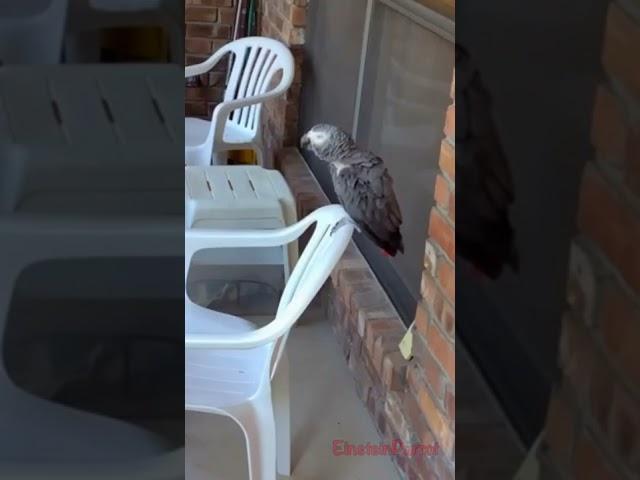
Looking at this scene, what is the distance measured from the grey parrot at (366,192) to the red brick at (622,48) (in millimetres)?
1088

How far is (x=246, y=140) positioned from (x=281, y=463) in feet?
3.90

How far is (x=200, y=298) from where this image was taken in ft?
6.54

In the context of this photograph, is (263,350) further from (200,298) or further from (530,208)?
(530,208)

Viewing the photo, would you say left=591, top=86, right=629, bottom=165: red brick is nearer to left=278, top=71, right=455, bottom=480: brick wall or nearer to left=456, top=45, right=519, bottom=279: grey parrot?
left=456, top=45, right=519, bottom=279: grey parrot

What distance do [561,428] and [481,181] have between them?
155mm

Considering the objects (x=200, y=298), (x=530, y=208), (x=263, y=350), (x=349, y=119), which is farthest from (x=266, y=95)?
(x=530, y=208)

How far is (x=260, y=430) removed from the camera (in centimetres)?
147

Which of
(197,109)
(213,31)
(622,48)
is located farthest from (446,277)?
(213,31)

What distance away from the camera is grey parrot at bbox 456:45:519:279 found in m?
0.51

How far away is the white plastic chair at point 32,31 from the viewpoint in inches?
15.5

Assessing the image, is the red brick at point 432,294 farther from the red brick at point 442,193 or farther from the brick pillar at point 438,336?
the red brick at point 442,193

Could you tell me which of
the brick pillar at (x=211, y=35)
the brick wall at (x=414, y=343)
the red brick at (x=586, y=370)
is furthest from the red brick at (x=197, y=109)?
the red brick at (x=586, y=370)

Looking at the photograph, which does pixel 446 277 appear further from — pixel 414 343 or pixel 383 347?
pixel 383 347

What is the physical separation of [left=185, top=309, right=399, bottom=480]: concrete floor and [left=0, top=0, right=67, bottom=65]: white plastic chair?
48.8 inches
